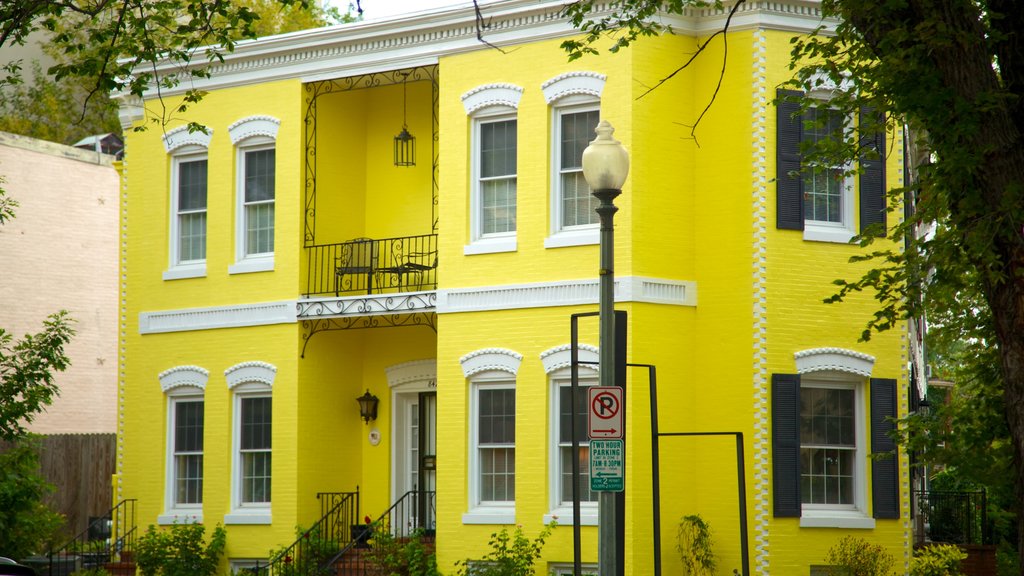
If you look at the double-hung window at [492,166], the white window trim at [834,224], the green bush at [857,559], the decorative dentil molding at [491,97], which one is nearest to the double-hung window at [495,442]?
the double-hung window at [492,166]

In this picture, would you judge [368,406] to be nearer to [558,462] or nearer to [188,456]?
[188,456]

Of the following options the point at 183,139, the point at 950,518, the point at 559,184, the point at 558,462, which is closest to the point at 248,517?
the point at 558,462

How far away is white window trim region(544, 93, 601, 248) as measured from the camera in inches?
800

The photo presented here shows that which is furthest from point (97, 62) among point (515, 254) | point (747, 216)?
point (747, 216)

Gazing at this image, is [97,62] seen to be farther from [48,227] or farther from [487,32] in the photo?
[48,227]

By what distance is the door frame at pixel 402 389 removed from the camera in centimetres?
2333

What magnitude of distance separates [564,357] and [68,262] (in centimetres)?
1664

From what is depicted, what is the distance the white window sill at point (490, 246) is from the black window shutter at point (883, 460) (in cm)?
550

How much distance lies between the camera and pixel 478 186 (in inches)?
845

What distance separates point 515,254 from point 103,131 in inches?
1014

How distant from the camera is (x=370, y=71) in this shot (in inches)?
877

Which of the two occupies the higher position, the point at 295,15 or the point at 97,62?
the point at 295,15

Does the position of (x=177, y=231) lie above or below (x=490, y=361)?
above

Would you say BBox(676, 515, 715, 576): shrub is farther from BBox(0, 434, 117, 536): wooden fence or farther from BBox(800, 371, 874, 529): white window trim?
BBox(0, 434, 117, 536): wooden fence
